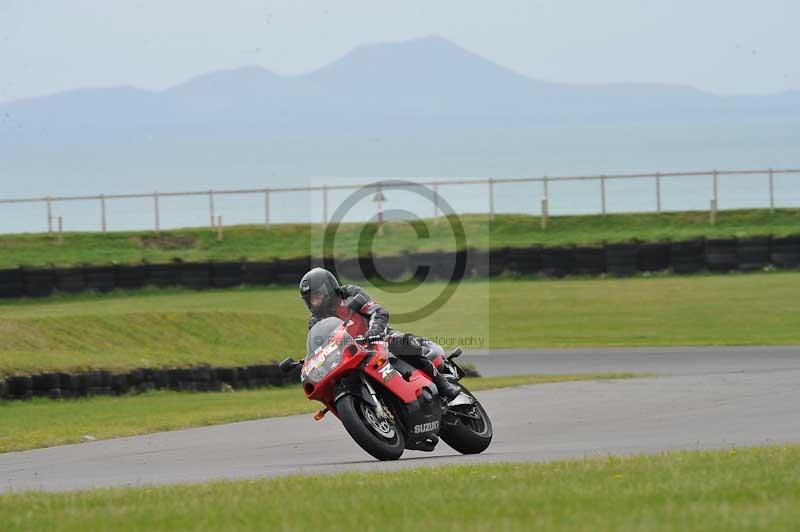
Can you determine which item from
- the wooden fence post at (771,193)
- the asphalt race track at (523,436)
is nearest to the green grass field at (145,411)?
the asphalt race track at (523,436)

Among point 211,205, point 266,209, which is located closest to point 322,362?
point 266,209

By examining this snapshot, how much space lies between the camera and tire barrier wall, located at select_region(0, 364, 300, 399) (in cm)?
1931

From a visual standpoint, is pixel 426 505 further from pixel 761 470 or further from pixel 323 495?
pixel 761 470

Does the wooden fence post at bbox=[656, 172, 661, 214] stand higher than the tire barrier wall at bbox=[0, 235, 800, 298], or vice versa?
the wooden fence post at bbox=[656, 172, 661, 214]

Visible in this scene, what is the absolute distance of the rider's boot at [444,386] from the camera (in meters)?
11.9

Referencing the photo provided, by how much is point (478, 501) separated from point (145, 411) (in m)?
10.9

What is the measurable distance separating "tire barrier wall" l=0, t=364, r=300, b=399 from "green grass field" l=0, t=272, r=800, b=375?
0.84 ft

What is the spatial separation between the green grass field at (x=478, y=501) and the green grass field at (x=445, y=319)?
432 inches

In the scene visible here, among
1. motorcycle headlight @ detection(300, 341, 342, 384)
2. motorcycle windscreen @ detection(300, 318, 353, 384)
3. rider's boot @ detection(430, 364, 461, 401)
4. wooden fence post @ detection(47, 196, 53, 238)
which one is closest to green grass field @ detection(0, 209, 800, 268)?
wooden fence post @ detection(47, 196, 53, 238)

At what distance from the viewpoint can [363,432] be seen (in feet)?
36.4

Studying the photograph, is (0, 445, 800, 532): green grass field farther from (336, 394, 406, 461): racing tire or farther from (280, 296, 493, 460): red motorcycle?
(280, 296, 493, 460): red motorcycle

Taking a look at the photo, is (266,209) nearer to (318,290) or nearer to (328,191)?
(328,191)

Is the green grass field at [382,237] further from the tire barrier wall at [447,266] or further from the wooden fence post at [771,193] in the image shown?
the tire barrier wall at [447,266]

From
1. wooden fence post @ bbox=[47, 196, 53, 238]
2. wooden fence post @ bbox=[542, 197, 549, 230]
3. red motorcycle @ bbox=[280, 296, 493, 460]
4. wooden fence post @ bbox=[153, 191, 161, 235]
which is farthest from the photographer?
wooden fence post @ bbox=[153, 191, 161, 235]
